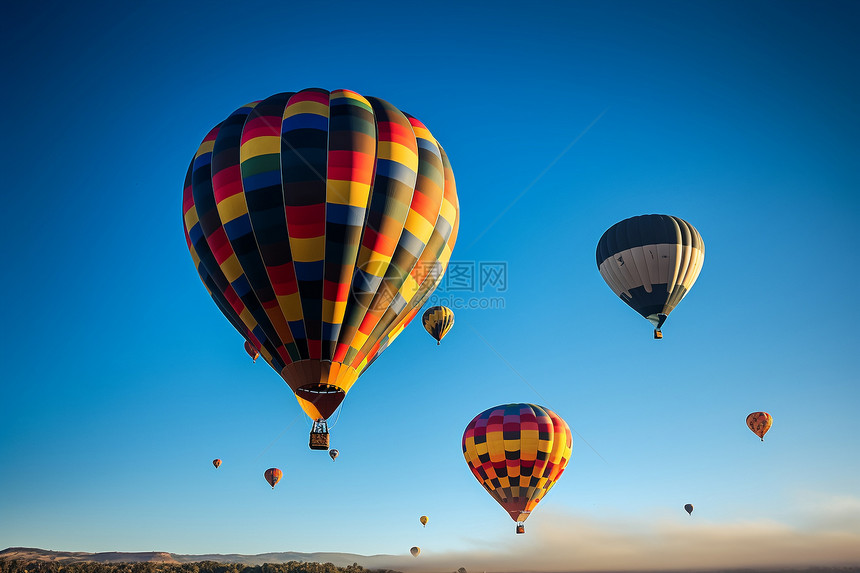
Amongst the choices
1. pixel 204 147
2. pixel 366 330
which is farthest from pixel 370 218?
pixel 204 147

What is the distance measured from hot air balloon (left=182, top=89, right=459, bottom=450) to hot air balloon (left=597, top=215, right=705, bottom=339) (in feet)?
29.8

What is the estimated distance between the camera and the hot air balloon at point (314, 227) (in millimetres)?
13094

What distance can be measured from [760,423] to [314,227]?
24.8m

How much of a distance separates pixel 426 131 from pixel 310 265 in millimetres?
4489

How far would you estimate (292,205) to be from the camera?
13.0 meters

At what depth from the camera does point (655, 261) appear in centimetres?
2055

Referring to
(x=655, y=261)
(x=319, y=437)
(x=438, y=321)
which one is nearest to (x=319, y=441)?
(x=319, y=437)

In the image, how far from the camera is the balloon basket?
44.6 feet

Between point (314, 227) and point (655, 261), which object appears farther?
point (655, 261)

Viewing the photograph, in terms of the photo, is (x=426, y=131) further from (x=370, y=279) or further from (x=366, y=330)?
(x=366, y=330)

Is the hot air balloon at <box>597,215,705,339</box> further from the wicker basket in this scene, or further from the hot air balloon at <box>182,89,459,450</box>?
the wicker basket

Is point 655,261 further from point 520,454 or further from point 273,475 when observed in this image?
→ point 273,475

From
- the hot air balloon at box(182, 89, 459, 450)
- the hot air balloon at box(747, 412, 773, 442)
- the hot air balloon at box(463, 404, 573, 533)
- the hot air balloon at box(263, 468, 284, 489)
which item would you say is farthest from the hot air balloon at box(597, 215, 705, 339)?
the hot air balloon at box(263, 468, 284, 489)

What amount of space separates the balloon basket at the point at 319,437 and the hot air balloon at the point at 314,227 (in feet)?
0.07
